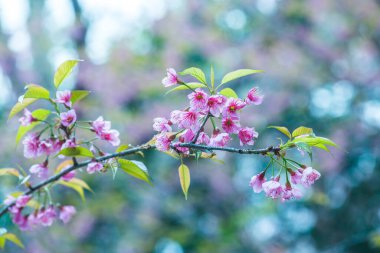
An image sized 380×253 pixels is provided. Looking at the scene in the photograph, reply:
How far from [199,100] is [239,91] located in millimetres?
4081

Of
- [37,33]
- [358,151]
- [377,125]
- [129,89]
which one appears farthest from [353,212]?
[37,33]

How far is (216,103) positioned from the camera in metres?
0.71

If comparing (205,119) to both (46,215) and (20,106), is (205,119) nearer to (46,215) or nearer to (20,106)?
(20,106)

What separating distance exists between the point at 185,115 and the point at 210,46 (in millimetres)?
4050

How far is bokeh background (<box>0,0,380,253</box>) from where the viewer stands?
397 cm

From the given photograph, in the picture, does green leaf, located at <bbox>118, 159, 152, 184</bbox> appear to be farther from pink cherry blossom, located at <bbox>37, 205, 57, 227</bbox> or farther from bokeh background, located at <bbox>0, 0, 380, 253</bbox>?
bokeh background, located at <bbox>0, 0, 380, 253</bbox>

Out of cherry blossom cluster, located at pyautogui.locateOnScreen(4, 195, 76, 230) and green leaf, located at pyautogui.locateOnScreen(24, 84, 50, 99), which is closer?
green leaf, located at pyautogui.locateOnScreen(24, 84, 50, 99)

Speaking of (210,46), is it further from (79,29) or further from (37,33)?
(37,33)

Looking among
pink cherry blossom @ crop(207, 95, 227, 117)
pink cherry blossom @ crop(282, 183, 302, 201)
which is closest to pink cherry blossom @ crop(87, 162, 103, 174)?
pink cherry blossom @ crop(207, 95, 227, 117)

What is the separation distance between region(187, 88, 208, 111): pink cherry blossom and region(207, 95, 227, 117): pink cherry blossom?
0.03 ft

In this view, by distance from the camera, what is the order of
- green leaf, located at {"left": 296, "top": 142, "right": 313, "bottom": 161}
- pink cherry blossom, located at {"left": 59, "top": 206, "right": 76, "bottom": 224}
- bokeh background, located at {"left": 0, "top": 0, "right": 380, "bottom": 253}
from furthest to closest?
bokeh background, located at {"left": 0, "top": 0, "right": 380, "bottom": 253}
pink cherry blossom, located at {"left": 59, "top": 206, "right": 76, "bottom": 224}
green leaf, located at {"left": 296, "top": 142, "right": 313, "bottom": 161}

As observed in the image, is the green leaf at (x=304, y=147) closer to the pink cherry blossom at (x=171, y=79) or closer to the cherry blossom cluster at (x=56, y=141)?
the pink cherry blossom at (x=171, y=79)

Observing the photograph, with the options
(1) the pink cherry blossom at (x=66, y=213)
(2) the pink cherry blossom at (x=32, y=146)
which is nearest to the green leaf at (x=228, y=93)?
(2) the pink cherry blossom at (x=32, y=146)

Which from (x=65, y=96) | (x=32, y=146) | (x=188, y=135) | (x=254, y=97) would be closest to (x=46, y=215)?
(x=32, y=146)
